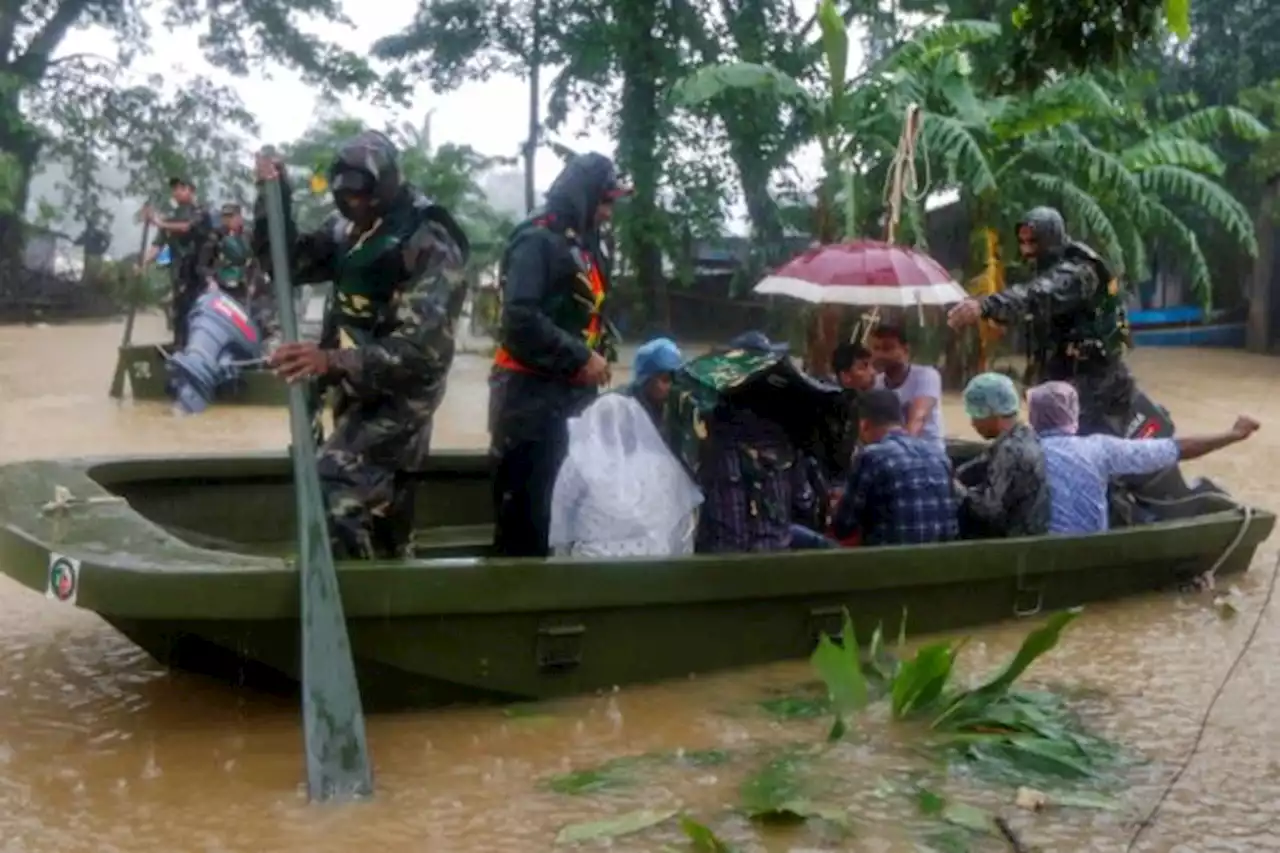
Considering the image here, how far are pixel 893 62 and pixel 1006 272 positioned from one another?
2.83 metres

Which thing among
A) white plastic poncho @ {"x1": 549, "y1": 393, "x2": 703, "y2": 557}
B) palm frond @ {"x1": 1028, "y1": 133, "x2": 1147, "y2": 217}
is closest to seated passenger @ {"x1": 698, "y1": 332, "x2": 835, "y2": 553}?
white plastic poncho @ {"x1": 549, "y1": 393, "x2": 703, "y2": 557}

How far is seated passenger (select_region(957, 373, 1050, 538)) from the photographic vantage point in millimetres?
6363

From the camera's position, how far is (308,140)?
33.2 m

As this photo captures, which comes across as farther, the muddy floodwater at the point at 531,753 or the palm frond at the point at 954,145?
the palm frond at the point at 954,145

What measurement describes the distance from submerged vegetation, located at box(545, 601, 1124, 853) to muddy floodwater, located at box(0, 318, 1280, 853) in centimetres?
4

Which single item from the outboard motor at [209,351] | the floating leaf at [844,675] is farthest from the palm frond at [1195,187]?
the floating leaf at [844,675]

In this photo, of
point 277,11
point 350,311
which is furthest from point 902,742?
point 277,11

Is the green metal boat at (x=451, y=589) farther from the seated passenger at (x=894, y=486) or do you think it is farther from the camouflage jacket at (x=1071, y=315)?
the camouflage jacket at (x=1071, y=315)

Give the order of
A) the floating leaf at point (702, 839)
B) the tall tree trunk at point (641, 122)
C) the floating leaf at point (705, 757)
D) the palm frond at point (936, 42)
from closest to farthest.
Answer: the floating leaf at point (702, 839), the floating leaf at point (705, 757), the palm frond at point (936, 42), the tall tree trunk at point (641, 122)

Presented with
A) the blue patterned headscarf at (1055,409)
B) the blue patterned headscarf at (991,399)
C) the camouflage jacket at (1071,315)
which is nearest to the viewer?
the blue patterned headscarf at (991,399)

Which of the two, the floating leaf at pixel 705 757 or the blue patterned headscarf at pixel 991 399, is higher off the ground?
the blue patterned headscarf at pixel 991 399

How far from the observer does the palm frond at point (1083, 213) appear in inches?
605

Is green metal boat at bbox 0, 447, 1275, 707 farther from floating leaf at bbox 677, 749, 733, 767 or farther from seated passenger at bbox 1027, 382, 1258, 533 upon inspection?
floating leaf at bbox 677, 749, 733, 767

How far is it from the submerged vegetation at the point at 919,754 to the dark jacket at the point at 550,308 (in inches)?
49.6
